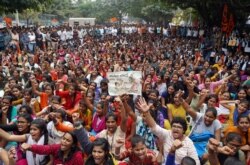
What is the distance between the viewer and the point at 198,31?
2161cm

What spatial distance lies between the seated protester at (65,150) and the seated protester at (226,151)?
4.33 ft

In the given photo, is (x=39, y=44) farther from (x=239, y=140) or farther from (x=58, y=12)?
(x=58, y=12)

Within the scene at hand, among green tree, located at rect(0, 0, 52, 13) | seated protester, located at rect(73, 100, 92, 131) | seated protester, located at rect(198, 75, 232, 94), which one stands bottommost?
seated protester, located at rect(73, 100, 92, 131)

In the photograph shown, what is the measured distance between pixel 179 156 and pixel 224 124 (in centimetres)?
185

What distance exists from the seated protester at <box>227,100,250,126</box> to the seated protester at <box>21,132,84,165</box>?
2.44 meters

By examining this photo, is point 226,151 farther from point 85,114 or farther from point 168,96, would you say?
point 168,96

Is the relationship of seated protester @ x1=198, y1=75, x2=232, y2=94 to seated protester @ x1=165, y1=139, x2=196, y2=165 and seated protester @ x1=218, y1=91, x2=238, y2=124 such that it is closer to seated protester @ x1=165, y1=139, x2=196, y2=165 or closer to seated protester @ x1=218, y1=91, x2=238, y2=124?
seated protester @ x1=218, y1=91, x2=238, y2=124

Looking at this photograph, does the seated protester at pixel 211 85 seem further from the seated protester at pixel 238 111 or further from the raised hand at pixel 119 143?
the raised hand at pixel 119 143

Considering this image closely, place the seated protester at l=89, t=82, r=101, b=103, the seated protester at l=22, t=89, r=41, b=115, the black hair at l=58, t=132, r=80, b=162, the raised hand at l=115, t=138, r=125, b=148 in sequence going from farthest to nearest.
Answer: the seated protester at l=89, t=82, r=101, b=103 → the seated protester at l=22, t=89, r=41, b=115 → the raised hand at l=115, t=138, r=125, b=148 → the black hair at l=58, t=132, r=80, b=162

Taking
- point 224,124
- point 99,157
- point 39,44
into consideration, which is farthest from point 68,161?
point 39,44

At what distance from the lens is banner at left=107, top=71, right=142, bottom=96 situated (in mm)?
4785

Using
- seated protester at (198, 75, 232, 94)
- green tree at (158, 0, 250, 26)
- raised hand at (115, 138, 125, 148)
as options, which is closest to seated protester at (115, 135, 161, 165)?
raised hand at (115, 138, 125, 148)

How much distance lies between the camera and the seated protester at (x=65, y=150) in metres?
3.73

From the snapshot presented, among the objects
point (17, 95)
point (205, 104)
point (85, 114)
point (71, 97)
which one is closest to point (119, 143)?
point (85, 114)
